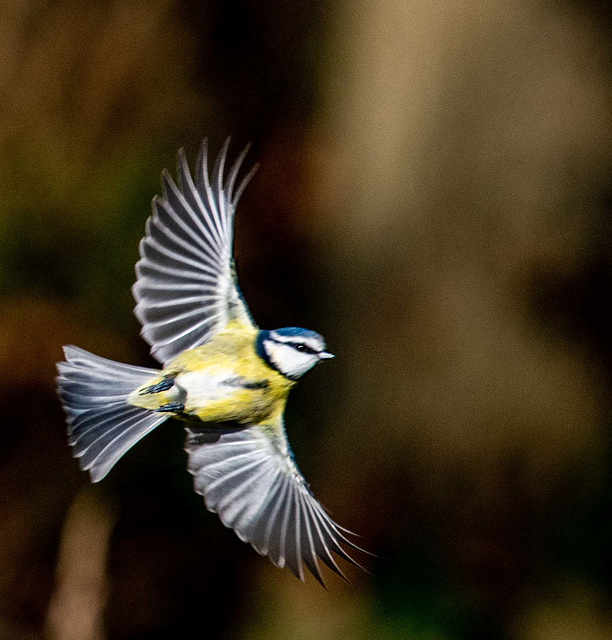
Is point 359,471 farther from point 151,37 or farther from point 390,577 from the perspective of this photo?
point 151,37

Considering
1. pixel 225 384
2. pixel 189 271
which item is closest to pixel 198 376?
pixel 225 384

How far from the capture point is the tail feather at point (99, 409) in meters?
1.00

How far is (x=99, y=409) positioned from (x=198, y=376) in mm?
178

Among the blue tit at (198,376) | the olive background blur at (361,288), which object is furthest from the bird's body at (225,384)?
the olive background blur at (361,288)

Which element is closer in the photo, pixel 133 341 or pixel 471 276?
pixel 133 341

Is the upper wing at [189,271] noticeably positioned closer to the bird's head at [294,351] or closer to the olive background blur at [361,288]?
the bird's head at [294,351]

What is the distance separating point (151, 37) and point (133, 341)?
2.75 ft

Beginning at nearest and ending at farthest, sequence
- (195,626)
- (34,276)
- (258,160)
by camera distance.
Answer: (34,276) → (195,626) → (258,160)

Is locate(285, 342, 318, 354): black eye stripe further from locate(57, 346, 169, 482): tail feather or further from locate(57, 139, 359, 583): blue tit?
locate(57, 346, 169, 482): tail feather

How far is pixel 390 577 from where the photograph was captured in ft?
6.57

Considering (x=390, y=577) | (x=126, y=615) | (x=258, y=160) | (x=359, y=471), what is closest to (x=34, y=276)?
(x=258, y=160)

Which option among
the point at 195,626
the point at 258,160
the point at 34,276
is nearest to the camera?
the point at 34,276

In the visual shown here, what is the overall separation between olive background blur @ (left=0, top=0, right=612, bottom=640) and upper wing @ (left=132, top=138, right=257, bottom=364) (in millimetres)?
818

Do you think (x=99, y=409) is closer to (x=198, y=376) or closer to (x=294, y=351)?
(x=198, y=376)
